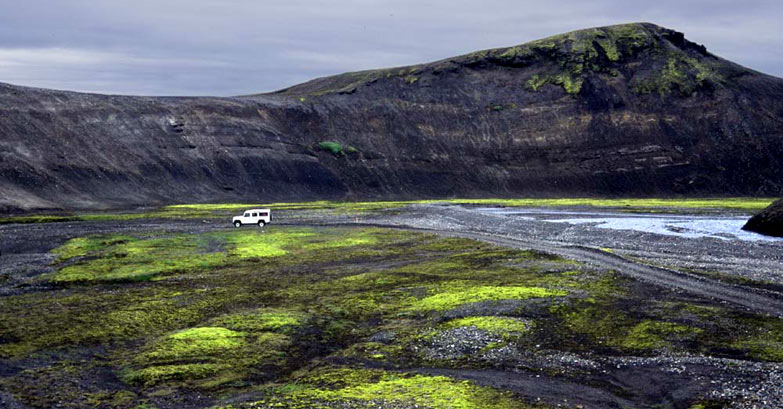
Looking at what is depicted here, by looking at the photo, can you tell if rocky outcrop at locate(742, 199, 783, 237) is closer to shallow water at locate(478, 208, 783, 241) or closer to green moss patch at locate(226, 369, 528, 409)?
shallow water at locate(478, 208, 783, 241)

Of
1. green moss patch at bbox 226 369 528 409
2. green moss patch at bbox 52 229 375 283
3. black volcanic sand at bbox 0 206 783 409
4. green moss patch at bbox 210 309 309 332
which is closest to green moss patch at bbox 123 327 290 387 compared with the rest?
black volcanic sand at bbox 0 206 783 409

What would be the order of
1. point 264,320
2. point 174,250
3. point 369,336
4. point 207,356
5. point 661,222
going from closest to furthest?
point 207,356
point 369,336
point 264,320
point 174,250
point 661,222

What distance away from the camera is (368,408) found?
18.7 m

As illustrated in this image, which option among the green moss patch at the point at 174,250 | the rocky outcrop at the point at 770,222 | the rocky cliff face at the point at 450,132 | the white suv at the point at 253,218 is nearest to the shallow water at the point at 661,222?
the rocky outcrop at the point at 770,222

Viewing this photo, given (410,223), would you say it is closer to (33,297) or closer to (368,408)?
(33,297)

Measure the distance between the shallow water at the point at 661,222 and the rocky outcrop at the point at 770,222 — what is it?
3.07 feet

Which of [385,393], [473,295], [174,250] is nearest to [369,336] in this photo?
[385,393]

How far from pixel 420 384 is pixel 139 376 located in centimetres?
865

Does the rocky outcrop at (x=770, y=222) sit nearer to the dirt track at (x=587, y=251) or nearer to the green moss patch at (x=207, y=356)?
the dirt track at (x=587, y=251)

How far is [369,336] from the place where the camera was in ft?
88.8

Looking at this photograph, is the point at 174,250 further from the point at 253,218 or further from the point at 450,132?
the point at 450,132

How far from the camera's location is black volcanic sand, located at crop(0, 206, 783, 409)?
2016 centimetres

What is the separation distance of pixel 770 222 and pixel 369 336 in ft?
156

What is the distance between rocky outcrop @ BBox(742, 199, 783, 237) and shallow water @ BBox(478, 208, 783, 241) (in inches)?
36.8
